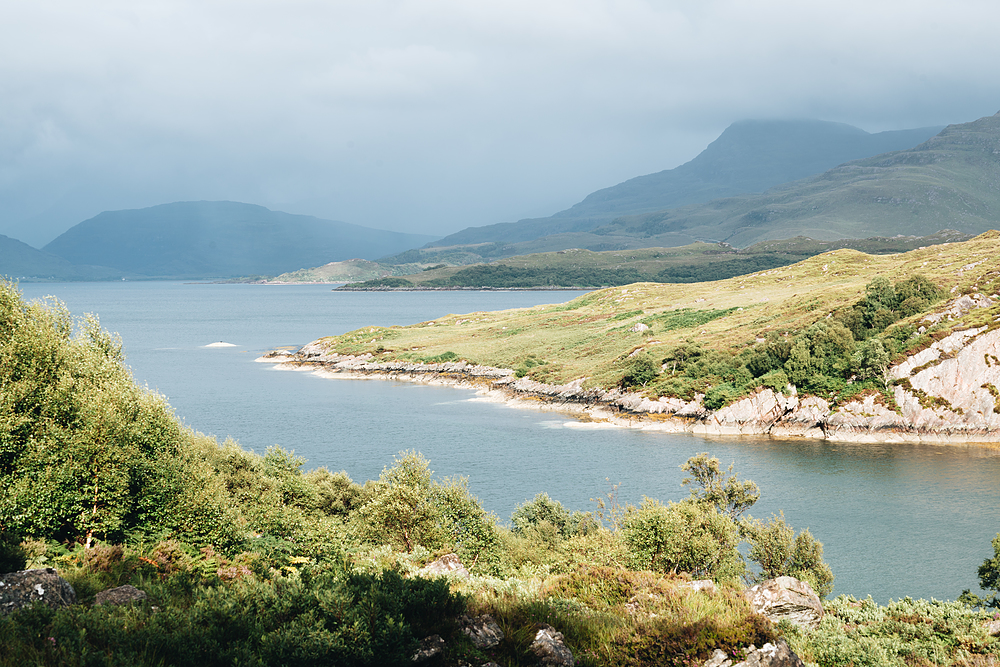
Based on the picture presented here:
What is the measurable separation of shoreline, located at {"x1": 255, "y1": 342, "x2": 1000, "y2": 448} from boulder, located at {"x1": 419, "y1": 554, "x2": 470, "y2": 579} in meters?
58.9

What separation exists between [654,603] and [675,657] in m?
4.54

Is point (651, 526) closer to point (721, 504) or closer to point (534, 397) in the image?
point (721, 504)

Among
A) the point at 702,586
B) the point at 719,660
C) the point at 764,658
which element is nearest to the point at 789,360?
the point at 702,586

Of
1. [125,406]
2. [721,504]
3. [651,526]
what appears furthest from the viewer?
[721,504]

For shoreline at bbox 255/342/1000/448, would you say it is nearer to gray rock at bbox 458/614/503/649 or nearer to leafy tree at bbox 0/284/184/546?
leafy tree at bbox 0/284/184/546

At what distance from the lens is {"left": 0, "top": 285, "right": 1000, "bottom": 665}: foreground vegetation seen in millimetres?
15641

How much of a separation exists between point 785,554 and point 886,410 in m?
50.2

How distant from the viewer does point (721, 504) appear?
4725 centimetres

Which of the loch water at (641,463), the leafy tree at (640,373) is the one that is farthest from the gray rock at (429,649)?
the leafy tree at (640,373)

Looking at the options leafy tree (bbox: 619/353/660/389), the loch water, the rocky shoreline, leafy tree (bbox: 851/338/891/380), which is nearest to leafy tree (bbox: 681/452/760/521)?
the loch water

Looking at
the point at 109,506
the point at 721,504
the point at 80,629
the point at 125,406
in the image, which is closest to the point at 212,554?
the point at 109,506

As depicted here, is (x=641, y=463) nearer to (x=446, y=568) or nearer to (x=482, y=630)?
(x=446, y=568)

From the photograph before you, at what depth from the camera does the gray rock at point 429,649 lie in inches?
639

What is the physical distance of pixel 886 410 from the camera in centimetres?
7875
